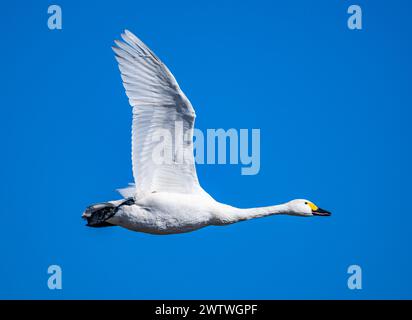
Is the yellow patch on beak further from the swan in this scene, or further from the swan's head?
the swan

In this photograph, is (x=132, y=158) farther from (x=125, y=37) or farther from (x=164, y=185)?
(x=125, y=37)

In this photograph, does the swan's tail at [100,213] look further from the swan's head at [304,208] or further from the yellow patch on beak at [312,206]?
the yellow patch on beak at [312,206]

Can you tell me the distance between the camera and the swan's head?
1794cm

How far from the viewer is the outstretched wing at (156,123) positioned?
1634cm

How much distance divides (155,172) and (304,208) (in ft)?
10.2

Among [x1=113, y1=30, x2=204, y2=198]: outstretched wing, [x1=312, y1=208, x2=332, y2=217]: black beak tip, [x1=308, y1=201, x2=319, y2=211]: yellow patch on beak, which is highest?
[x1=113, y1=30, x2=204, y2=198]: outstretched wing

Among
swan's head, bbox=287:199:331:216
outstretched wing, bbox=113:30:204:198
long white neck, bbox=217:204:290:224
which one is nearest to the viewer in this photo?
outstretched wing, bbox=113:30:204:198

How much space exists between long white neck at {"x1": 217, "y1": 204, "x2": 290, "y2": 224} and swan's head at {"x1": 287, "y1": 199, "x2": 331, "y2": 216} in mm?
151

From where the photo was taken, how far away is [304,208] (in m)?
18.0

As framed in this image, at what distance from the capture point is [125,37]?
16.2 m

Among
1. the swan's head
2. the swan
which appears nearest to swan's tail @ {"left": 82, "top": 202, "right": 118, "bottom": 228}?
the swan

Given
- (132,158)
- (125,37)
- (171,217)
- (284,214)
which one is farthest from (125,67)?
(284,214)

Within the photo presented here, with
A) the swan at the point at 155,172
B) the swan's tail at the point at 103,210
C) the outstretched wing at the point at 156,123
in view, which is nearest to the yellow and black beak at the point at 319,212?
the swan at the point at 155,172

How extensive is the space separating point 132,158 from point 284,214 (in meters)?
3.20
